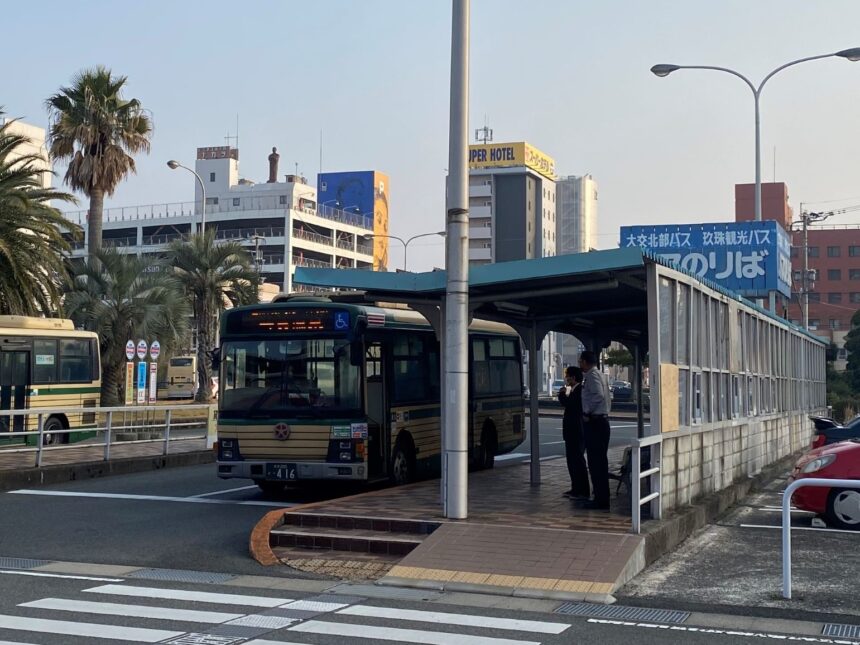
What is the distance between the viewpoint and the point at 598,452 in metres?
12.7

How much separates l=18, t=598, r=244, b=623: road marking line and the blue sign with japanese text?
2148 cm

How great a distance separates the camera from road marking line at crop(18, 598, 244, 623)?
8555 millimetres

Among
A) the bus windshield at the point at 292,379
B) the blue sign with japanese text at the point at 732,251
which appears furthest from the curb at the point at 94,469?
the blue sign with japanese text at the point at 732,251

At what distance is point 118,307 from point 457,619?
1328 inches

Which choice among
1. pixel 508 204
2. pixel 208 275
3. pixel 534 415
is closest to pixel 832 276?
pixel 508 204

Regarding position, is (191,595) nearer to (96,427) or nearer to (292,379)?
(292,379)

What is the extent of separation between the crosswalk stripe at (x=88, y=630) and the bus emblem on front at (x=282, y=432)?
7088 millimetres

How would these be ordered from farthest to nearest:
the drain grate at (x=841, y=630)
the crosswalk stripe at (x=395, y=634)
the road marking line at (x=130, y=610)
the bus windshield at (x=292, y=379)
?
the bus windshield at (x=292, y=379), the road marking line at (x=130, y=610), the drain grate at (x=841, y=630), the crosswalk stripe at (x=395, y=634)

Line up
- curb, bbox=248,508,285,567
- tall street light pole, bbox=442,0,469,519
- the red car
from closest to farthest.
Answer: curb, bbox=248,508,285,567 < tall street light pole, bbox=442,0,469,519 < the red car

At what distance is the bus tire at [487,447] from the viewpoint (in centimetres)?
2014

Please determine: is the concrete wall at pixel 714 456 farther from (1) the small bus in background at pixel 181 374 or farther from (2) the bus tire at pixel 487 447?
(1) the small bus in background at pixel 181 374

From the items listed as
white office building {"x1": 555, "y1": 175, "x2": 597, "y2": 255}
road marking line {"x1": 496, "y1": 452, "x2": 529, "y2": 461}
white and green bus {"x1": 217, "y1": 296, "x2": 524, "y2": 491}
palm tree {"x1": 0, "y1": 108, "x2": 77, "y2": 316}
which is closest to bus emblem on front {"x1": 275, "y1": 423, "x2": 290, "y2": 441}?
white and green bus {"x1": 217, "y1": 296, "x2": 524, "y2": 491}

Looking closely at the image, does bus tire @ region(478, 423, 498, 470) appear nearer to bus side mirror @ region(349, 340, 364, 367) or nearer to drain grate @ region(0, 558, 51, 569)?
bus side mirror @ region(349, 340, 364, 367)

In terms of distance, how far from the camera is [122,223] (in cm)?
10194
